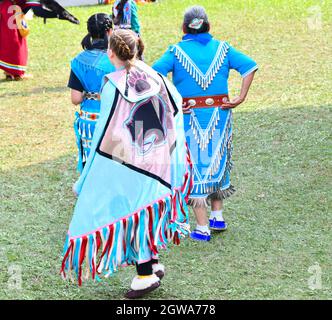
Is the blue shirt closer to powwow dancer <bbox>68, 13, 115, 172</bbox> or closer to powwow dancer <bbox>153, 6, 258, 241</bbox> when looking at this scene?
powwow dancer <bbox>153, 6, 258, 241</bbox>

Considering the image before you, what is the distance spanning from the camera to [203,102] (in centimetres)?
638

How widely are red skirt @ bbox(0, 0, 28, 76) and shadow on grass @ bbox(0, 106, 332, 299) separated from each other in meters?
3.87

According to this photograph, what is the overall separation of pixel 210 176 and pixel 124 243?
1.41 metres

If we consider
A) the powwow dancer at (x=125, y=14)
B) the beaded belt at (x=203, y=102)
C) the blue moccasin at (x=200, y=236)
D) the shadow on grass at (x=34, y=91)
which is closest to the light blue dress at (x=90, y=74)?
the beaded belt at (x=203, y=102)

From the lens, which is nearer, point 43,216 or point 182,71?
point 182,71

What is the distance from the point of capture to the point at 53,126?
998 cm

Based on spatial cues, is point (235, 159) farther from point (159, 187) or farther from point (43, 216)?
point (159, 187)

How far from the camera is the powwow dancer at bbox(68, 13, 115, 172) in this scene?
6258mm

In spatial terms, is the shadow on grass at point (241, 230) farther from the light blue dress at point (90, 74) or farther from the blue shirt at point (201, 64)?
the blue shirt at point (201, 64)

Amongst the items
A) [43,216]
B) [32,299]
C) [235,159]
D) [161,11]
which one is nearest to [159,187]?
[32,299]

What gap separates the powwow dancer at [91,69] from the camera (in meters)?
6.26

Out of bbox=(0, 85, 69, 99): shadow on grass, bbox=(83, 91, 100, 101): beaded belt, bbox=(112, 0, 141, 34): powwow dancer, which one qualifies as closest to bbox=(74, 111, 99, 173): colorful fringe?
bbox=(83, 91, 100, 101): beaded belt
